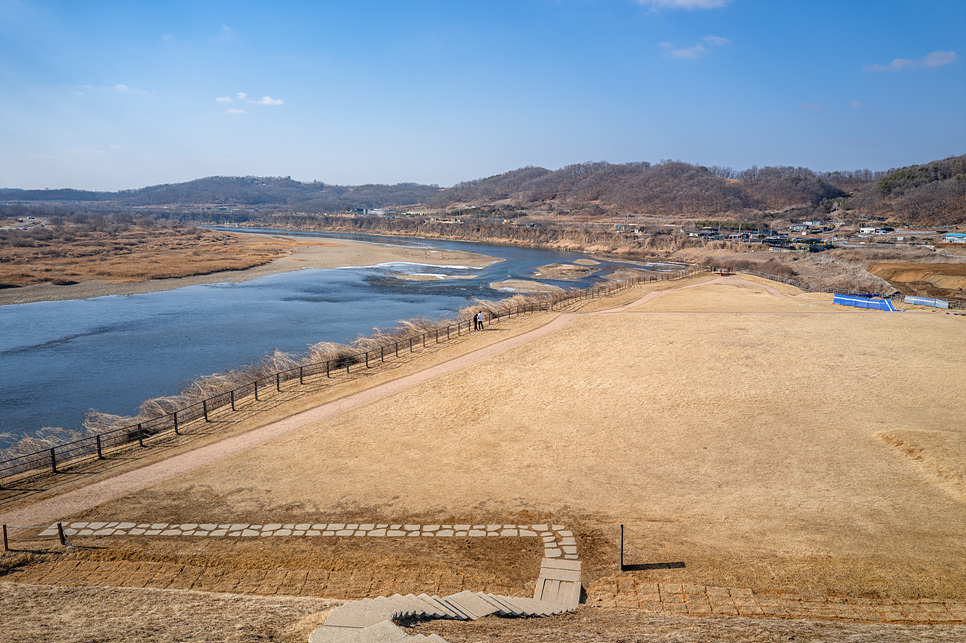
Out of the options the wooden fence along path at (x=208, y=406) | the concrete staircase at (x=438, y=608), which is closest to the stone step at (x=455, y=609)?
the concrete staircase at (x=438, y=608)

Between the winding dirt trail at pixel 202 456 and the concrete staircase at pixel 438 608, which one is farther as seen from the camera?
the winding dirt trail at pixel 202 456

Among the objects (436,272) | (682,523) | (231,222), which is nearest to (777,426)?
(682,523)

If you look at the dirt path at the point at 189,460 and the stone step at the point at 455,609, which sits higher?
the stone step at the point at 455,609

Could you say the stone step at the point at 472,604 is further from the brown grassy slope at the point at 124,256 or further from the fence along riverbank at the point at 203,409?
the brown grassy slope at the point at 124,256

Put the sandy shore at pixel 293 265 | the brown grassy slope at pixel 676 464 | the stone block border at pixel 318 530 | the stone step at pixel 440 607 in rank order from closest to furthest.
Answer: the stone step at pixel 440 607 → the brown grassy slope at pixel 676 464 → the stone block border at pixel 318 530 → the sandy shore at pixel 293 265

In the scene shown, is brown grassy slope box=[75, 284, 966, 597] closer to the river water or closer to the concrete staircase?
the concrete staircase

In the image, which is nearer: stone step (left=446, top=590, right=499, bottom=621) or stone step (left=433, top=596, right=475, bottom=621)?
stone step (left=433, top=596, right=475, bottom=621)

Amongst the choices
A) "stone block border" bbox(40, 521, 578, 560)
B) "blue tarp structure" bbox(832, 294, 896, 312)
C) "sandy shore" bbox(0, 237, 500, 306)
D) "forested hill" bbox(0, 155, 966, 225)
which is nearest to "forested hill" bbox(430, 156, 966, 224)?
"forested hill" bbox(0, 155, 966, 225)
